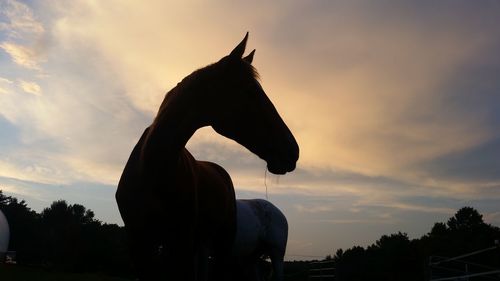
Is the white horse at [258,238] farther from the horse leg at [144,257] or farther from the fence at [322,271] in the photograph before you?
the fence at [322,271]

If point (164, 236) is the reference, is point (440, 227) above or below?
above

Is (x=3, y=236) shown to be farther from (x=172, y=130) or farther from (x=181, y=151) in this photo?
(x=172, y=130)

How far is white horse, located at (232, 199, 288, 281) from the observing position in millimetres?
5145

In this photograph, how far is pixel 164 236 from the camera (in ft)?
10.6

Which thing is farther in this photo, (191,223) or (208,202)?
(208,202)

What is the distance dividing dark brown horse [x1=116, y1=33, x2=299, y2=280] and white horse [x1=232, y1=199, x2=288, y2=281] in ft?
5.73

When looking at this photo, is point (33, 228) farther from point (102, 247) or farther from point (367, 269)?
point (367, 269)

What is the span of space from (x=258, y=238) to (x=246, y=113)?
2.58 meters

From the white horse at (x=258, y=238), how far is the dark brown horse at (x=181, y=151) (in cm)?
175

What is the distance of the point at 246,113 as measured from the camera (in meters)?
3.22

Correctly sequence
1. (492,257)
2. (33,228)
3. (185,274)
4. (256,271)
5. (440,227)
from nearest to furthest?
1. (185,274)
2. (256,271)
3. (492,257)
4. (440,227)
5. (33,228)

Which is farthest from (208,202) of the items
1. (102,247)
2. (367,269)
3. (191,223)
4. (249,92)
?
(367,269)

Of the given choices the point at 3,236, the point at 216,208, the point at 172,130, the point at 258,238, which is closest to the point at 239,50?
the point at 172,130

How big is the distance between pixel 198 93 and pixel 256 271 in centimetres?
302
